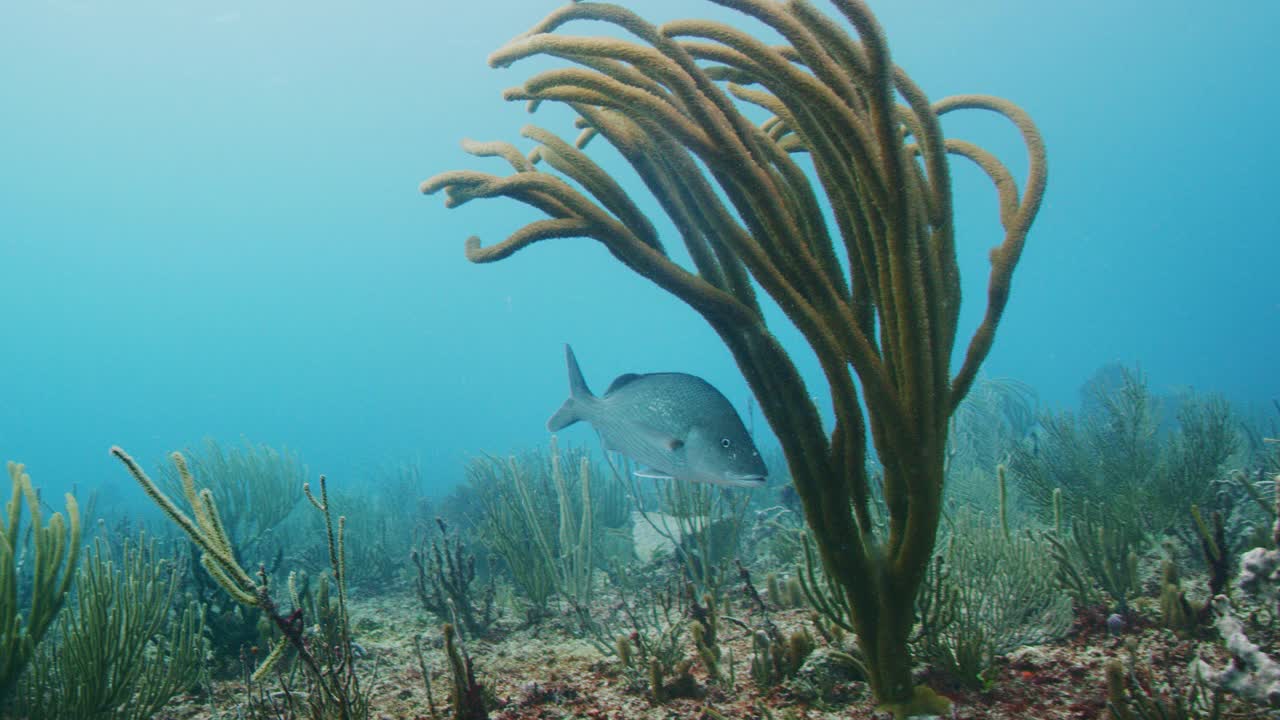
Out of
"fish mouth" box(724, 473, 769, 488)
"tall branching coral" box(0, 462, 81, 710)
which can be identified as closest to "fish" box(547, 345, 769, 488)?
"fish mouth" box(724, 473, 769, 488)

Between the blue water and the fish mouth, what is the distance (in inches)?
1608

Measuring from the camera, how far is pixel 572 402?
276 centimetres

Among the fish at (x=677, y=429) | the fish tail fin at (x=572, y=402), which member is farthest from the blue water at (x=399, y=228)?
the fish at (x=677, y=429)

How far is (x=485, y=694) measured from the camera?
2783 millimetres

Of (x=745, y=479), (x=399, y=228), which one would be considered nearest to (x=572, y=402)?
(x=745, y=479)

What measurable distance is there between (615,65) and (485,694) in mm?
2667

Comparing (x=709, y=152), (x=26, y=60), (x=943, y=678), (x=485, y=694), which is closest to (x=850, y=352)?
(x=709, y=152)

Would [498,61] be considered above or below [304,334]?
below

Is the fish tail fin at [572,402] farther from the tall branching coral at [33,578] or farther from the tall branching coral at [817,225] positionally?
the tall branching coral at [33,578]

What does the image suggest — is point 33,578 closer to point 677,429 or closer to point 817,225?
point 677,429

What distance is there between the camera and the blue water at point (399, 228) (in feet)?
207

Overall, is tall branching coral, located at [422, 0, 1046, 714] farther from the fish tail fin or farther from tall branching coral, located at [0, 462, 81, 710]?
tall branching coral, located at [0, 462, 81, 710]

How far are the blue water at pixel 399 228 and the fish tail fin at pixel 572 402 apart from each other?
132ft

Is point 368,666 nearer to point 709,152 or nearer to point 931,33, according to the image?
point 709,152
